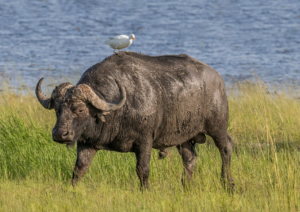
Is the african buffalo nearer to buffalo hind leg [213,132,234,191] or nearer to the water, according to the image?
buffalo hind leg [213,132,234,191]

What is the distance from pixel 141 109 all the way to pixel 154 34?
18463 millimetres

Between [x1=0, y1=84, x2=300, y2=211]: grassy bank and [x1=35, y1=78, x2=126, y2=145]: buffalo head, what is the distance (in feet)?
2.28

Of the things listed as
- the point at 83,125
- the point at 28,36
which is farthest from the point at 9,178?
the point at 28,36

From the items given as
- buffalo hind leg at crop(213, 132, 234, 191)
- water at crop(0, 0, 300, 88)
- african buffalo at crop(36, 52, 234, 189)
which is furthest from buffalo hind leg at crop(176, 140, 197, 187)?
water at crop(0, 0, 300, 88)

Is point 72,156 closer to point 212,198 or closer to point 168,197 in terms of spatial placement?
point 168,197

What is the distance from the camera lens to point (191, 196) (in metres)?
6.28

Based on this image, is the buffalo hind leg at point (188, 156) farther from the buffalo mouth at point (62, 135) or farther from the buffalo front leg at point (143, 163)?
the buffalo mouth at point (62, 135)

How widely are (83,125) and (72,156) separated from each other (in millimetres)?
1756

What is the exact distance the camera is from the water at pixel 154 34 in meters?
18.6

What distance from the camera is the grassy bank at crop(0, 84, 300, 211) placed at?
571cm

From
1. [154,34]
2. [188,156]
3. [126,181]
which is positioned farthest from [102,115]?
[154,34]

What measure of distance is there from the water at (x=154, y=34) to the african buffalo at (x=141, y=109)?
7187 millimetres

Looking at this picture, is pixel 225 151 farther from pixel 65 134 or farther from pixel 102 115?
pixel 65 134

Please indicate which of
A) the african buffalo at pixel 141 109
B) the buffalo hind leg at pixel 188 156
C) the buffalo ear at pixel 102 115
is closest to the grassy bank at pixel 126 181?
the buffalo hind leg at pixel 188 156
